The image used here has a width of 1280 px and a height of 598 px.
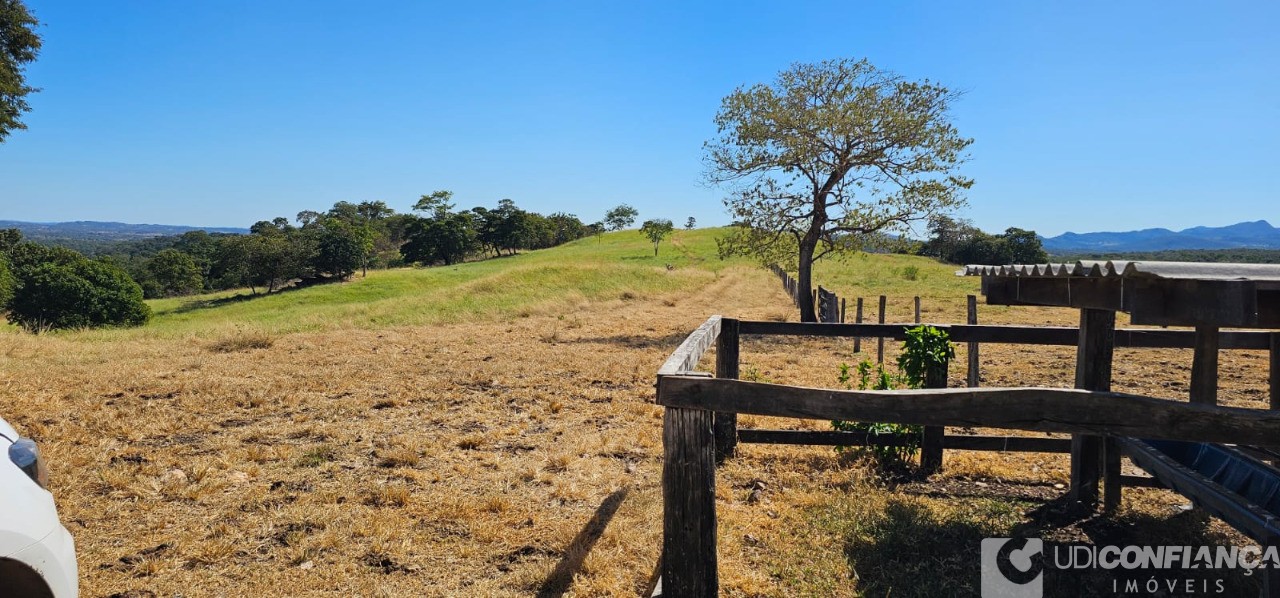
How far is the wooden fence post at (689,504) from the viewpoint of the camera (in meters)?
3.22

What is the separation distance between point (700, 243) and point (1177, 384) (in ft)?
233

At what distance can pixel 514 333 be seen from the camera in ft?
62.2

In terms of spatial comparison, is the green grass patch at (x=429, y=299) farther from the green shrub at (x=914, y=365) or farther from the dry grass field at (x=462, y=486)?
the green shrub at (x=914, y=365)

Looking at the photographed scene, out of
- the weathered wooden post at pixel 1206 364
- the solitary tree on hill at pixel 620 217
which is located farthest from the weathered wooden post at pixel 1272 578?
the solitary tree on hill at pixel 620 217

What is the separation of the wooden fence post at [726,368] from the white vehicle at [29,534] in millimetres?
4585

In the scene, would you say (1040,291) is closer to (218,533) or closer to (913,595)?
(913,595)

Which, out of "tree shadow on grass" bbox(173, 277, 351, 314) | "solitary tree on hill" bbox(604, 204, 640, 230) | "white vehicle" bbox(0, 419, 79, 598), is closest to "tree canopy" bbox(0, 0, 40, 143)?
"white vehicle" bbox(0, 419, 79, 598)

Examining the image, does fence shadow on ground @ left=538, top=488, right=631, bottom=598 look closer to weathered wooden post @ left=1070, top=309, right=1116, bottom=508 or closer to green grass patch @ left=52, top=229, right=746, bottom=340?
weathered wooden post @ left=1070, top=309, right=1116, bottom=508

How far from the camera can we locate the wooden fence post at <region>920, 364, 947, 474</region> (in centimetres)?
578

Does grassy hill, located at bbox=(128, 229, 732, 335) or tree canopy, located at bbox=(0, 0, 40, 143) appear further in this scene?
grassy hill, located at bbox=(128, 229, 732, 335)

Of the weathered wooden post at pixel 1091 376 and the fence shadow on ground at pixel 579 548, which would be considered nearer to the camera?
the fence shadow on ground at pixel 579 548

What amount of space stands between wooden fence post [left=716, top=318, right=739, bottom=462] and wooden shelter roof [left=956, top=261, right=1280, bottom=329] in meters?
2.52

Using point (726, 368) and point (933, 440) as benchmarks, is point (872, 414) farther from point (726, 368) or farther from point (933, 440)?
point (933, 440)

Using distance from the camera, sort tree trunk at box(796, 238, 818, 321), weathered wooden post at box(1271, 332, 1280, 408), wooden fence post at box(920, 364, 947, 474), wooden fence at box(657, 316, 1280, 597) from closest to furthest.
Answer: wooden fence at box(657, 316, 1280, 597)
weathered wooden post at box(1271, 332, 1280, 408)
wooden fence post at box(920, 364, 947, 474)
tree trunk at box(796, 238, 818, 321)
